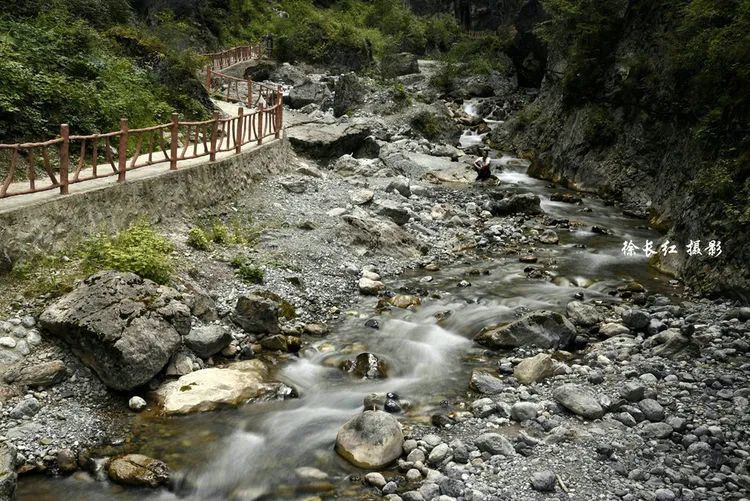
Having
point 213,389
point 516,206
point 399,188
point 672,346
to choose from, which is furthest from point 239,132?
point 672,346

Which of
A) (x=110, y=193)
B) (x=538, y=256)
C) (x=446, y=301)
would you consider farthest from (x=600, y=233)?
(x=110, y=193)

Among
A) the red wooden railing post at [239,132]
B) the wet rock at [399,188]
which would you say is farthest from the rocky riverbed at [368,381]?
the wet rock at [399,188]

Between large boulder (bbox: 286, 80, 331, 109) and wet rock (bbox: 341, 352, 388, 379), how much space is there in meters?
25.1

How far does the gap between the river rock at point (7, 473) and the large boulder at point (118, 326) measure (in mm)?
1741

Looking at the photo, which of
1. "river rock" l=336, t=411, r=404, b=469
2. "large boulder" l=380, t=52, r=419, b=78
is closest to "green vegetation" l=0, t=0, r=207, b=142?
"river rock" l=336, t=411, r=404, b=469

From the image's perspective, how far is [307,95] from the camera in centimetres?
3306

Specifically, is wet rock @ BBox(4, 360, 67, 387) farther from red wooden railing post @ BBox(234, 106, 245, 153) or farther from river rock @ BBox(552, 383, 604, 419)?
red wooden railing post @ BBox(234, 106, 245, 153)

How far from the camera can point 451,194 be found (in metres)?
20.9

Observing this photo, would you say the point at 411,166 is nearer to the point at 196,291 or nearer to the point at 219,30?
the point at 196,291

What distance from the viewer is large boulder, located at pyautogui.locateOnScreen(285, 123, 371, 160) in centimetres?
2252

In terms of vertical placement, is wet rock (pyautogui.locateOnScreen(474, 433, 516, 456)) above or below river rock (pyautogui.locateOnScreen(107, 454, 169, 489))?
above

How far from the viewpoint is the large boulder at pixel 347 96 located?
30656mm

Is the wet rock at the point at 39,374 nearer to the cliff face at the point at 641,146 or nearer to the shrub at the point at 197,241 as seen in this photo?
the shrub at the point at 197,241

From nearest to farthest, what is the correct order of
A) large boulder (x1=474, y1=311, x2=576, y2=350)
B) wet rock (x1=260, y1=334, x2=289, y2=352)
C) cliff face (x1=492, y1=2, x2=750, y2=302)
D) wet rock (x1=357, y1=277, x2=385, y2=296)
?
wet rock (x1=260, y1=334, x2=289, y2=352)
large boulder (x1=474, y1=311, x2=576, y2=350)
wet rock (x1=357, y1=277, x2=385, y2=296)
cliff face (x1=492, y1=2, x2=750, y2=302)
